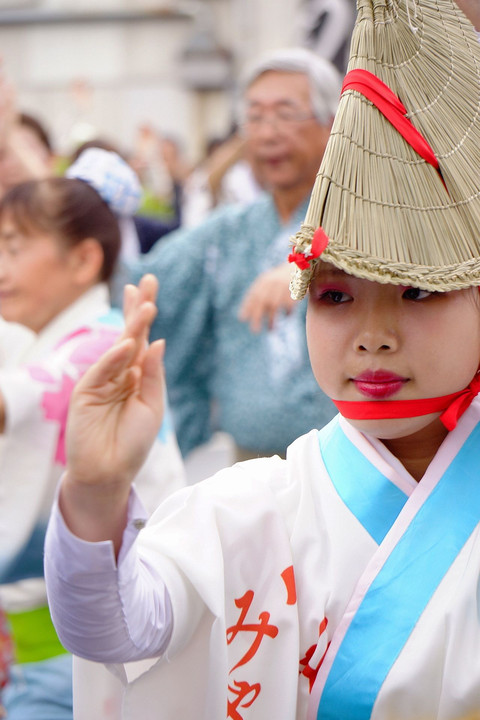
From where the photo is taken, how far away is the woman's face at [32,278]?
2584 mm

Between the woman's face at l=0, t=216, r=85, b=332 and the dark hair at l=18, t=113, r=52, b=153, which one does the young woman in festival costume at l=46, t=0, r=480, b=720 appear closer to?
the woman's face at l=0, t=216, r=85, b=332

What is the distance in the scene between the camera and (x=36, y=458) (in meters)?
2.32

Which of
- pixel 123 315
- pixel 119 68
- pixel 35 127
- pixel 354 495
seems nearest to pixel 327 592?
pixel 354 495

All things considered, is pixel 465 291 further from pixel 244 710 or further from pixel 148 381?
pixel 244 710

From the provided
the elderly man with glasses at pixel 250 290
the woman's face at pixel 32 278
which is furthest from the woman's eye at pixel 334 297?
the elderly man with glasses at pixel 250 290

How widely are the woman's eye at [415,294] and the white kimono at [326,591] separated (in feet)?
0.77

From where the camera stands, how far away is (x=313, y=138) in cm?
330

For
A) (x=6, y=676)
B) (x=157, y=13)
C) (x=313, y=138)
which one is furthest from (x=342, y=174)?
(x=157, y=13)

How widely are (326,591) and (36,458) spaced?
3.39ft

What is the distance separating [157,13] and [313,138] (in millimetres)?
20413

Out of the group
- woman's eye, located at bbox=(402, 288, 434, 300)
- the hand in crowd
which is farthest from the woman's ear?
woman's eye, located at bbox=(402, 288, 434, 300)

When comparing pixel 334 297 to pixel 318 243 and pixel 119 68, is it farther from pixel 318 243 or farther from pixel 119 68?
pixel 119 68

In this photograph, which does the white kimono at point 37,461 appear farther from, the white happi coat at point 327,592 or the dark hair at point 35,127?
the dark hair at point 35,127

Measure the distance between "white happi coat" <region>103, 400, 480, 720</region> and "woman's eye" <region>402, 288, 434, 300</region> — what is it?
0.23 meters
